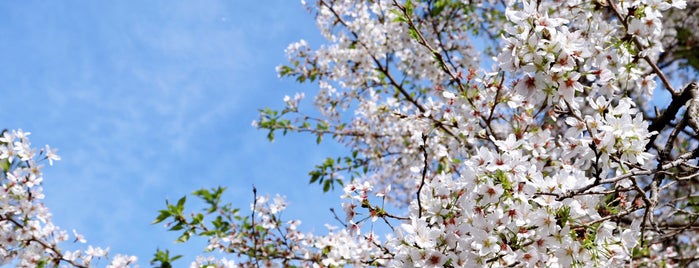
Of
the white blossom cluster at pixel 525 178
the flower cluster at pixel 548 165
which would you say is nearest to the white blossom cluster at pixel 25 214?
the white blossom cluster at pixel 525 178

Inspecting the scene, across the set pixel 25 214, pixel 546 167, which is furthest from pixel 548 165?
pixel 25 214

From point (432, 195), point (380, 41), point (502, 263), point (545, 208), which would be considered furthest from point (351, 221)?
point (380, 41)

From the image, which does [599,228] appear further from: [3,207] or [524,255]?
[3,207]

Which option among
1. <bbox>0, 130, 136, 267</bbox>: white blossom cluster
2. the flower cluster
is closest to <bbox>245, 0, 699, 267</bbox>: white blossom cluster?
the flower cluster

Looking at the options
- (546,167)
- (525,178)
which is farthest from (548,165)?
(525,178)

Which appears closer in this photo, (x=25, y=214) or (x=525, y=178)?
(x=525, y=178)

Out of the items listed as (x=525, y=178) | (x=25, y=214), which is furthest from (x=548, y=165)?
(x=25, y=214)

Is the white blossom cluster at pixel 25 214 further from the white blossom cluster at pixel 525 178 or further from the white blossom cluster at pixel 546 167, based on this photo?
the white blossom cluster at pixel 546 167

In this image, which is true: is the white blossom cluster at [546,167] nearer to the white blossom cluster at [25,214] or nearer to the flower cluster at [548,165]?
the flower cluster at [548,165]

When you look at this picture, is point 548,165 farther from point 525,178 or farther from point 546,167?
point 525,178

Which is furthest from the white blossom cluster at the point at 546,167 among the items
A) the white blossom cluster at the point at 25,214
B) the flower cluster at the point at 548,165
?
the white blossom cluster at the point at 25,214

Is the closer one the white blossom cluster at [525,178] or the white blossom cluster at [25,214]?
the white blossom cluster at [525,178]

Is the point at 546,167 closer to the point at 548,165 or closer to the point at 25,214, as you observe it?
the point at 548,165

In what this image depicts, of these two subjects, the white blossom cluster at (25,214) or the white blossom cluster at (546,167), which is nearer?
the white blossom cluster at (546,167)
